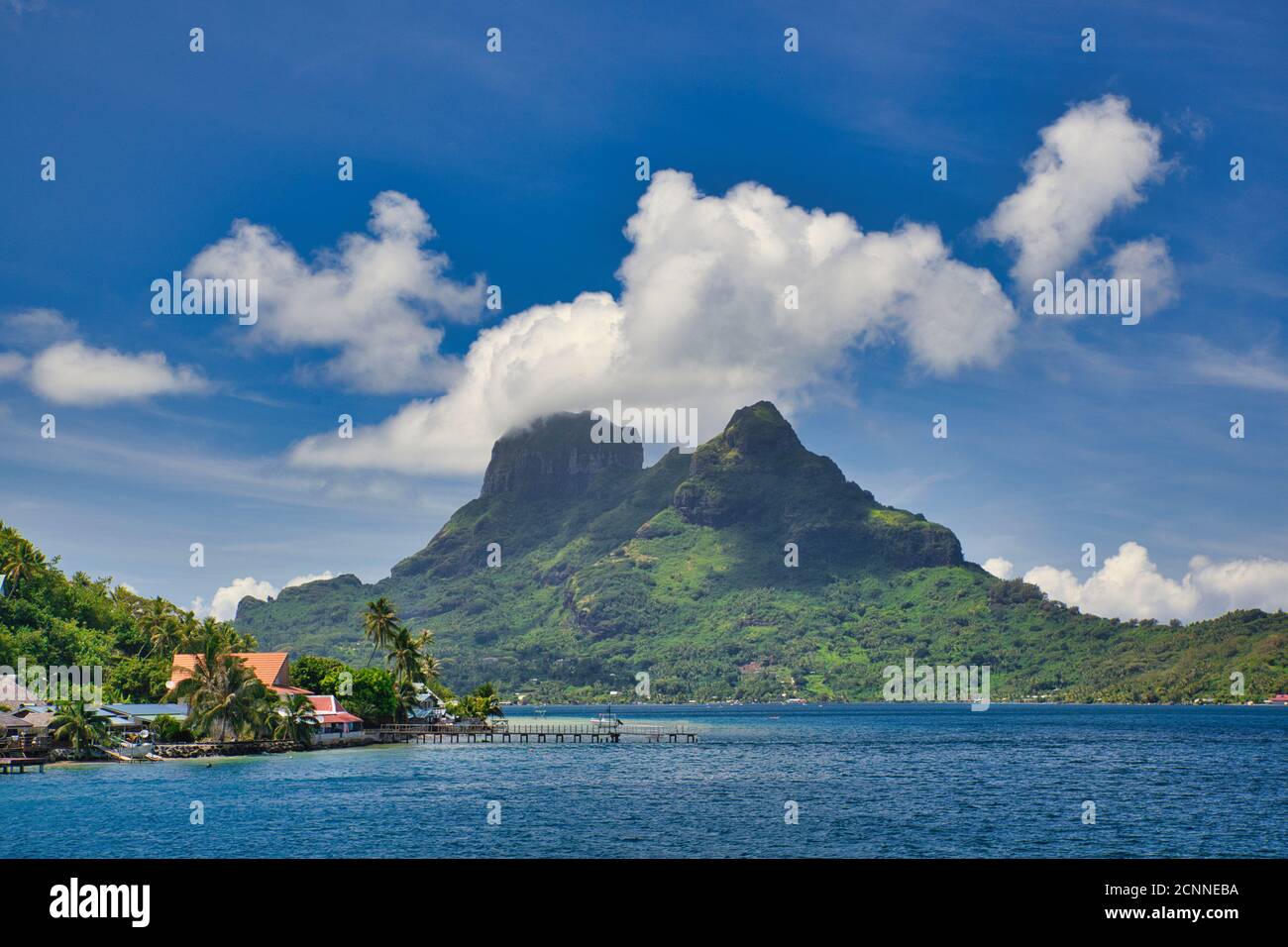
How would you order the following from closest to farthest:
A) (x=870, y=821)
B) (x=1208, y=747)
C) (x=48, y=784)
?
(x=870, y=821) → (x=48, y=784) → (x=1208, y=747)

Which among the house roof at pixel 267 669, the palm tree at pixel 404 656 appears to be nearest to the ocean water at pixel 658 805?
the house roof at pixel 267 669

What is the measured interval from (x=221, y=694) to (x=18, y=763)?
1789 centimetres

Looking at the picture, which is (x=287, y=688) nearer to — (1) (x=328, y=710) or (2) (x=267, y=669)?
(2) (x=267, y=669)

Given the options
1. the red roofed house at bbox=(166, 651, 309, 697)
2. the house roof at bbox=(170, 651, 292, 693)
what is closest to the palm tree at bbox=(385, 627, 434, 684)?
the red roofed house at bbox=(166, 651, 309, 697)

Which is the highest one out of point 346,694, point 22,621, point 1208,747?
point 22,621

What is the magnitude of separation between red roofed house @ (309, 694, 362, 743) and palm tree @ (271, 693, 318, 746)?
12.6ft

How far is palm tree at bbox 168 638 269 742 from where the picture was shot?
95125mm

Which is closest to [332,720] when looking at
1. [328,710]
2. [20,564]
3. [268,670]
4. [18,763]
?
[328,710]

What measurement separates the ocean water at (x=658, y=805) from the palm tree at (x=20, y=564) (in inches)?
2071
